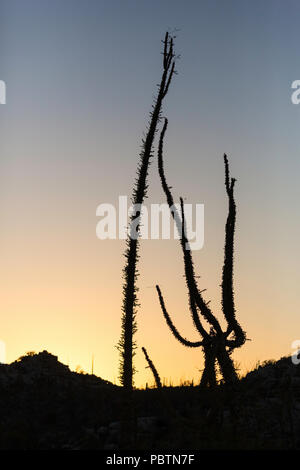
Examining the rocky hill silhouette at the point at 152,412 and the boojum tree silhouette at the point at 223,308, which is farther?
the boojum tree silhouette at the point at 223,308

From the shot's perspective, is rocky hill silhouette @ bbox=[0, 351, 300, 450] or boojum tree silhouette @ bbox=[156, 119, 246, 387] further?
boojum tree silhouette @ bbox=[156, 119, 246, 387]

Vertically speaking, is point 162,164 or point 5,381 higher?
point 162,164

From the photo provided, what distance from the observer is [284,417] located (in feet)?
44.3

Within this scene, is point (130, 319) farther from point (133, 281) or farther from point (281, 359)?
point (281, 359)

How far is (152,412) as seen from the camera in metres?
14.7

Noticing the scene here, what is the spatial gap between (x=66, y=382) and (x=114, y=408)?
2.49 metres

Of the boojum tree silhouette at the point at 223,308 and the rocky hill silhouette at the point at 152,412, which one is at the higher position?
the boojum tree silhouette at the point at 223,308

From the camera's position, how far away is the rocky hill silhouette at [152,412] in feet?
40.4

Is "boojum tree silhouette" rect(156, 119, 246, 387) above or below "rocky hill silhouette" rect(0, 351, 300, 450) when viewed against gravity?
above

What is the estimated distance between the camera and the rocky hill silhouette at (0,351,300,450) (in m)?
12.3
